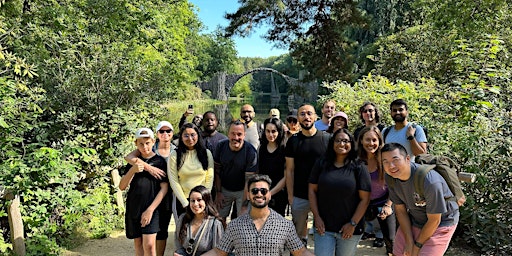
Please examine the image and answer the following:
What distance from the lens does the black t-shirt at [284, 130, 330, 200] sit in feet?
10.2

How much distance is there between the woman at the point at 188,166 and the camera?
10.2ft

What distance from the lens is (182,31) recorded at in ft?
55.6

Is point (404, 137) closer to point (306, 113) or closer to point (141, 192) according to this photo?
point (306, 113)

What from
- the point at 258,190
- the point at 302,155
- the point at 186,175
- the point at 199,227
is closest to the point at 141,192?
the point at 186,175

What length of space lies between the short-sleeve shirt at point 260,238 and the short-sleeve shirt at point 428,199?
27.3 inches

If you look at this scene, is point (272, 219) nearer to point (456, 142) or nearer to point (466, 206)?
point (466, 206)

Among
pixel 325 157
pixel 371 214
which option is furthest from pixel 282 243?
pixel 371 214

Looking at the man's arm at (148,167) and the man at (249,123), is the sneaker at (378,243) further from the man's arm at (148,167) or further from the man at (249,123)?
the man's arm at (148,167)

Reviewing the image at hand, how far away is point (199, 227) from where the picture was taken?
265 centimetres

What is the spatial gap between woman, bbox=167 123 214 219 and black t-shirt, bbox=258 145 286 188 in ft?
1.53

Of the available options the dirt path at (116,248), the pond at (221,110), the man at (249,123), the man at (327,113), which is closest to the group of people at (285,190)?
the man at (249,123)

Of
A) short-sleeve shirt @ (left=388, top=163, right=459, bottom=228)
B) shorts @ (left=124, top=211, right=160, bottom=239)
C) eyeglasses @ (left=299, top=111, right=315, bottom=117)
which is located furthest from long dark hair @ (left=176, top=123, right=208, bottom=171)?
short-sleeve shirt @ (left=388, top=163, right=459, bottom=228)

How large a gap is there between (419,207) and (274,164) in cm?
132

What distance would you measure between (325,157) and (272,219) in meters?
0.69
